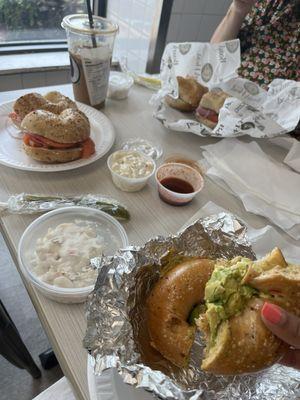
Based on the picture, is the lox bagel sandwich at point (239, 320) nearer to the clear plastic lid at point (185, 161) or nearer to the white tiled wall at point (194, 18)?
the clear plastic lid at point (185, 161)

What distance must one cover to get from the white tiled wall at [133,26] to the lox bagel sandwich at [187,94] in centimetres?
77

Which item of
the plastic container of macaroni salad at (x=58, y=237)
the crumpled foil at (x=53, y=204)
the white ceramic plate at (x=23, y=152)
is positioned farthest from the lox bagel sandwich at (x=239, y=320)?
the white ceramic plate at (x=23, y=152)

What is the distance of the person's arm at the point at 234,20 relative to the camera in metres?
1.39

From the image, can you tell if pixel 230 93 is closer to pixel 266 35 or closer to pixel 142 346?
pixel 266 35

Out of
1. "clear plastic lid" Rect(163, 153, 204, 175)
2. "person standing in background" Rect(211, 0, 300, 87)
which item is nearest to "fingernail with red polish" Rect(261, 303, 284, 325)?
"clear plastic lid" Rect(163, 153, 204, 175)

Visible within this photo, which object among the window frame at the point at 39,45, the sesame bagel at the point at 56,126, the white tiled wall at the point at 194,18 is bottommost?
the window frame at the point at 39,45

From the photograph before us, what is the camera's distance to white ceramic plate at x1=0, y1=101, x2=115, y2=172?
877 millimetres

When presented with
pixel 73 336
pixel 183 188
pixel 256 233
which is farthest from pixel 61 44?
pixel 73 336

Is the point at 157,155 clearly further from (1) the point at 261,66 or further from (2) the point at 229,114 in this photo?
(1) the point at 261,66

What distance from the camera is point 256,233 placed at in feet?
2.69

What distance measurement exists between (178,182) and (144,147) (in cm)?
20

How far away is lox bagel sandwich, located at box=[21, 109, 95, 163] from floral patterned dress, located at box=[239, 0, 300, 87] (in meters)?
0.93

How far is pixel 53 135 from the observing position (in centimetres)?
87

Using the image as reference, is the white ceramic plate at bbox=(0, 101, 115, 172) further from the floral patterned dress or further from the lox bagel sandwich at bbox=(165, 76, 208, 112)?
the floral patterned dress
